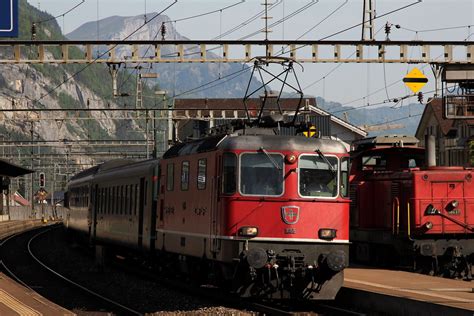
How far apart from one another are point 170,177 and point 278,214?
498 centimetres

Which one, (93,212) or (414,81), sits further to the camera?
(93,212)

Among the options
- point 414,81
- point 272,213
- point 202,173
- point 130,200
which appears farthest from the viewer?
point 414,81

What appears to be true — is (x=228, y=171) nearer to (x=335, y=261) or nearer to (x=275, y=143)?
(x=275, y=143)

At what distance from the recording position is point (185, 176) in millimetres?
20656

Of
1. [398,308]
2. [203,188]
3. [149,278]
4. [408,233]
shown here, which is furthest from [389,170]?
[398,308]

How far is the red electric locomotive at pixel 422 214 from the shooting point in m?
24.3

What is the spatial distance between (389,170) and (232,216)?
986 cm

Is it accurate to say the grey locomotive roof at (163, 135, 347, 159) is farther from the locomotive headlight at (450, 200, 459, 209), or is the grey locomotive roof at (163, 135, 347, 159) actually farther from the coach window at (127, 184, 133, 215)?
the coach window at (127, 184, 133, 215)

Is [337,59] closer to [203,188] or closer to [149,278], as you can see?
[149,278]

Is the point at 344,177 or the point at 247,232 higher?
the point at 344,177

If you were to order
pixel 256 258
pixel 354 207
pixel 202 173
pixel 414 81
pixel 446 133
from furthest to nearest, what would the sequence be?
pixel 446 133 → pixel 414 81 → pixel 354 207 → pixel 202 173 → pixel 256 258

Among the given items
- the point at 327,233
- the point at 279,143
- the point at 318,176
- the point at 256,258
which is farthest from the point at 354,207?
the point at 256,258

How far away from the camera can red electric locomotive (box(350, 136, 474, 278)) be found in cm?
2430

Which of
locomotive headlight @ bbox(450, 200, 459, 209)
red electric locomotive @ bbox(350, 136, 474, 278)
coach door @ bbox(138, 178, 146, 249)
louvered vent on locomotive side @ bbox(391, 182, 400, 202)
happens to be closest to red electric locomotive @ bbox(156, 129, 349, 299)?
red electric locomotive @ bbox(350, 136, 474, 278)
